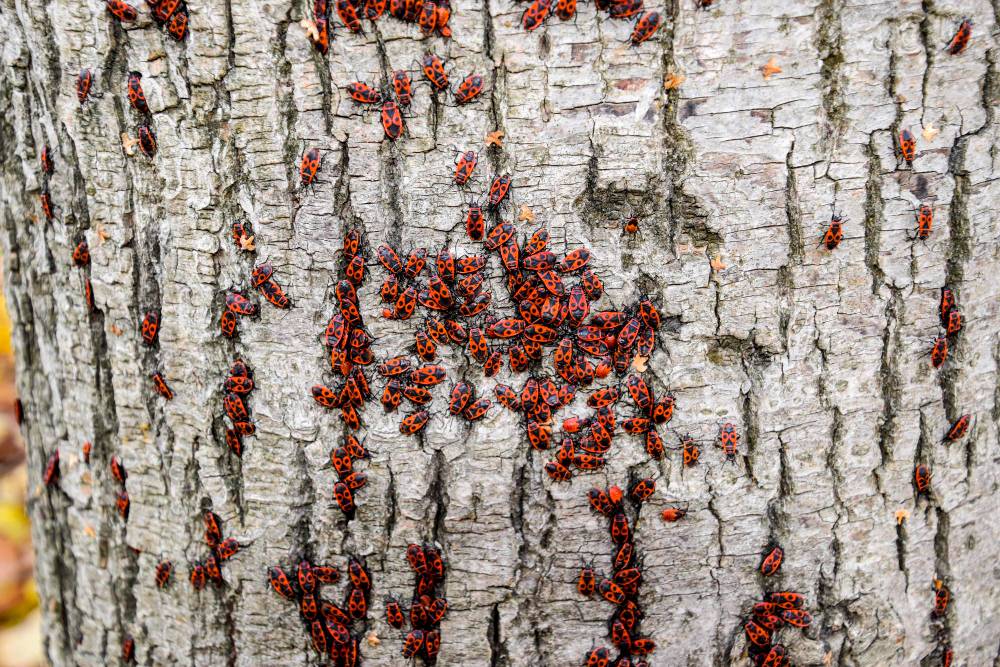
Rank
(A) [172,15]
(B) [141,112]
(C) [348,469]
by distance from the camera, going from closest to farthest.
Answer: (A) [172,15]
(B) [141,112]
(C) [348,469]

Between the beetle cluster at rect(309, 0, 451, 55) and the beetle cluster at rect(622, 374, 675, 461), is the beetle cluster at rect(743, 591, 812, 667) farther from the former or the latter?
the beetle cluster at rect(309, 0, 451, 55)

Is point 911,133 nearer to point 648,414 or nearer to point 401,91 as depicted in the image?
point 648,414

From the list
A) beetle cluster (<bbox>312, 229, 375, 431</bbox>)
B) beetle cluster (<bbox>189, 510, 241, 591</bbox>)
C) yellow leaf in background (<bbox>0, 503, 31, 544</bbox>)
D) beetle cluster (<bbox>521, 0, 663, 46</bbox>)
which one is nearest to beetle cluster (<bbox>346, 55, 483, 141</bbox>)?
beetle cluster (<bbox>521, 0, 663, 46</bbox>)

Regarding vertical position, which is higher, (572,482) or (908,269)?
(908,269)

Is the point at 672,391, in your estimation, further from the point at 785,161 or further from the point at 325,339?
the point at 325,339

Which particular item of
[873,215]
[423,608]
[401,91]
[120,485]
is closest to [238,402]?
[120,485]

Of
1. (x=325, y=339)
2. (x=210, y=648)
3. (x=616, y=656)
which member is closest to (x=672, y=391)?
(x=616, y=656)
